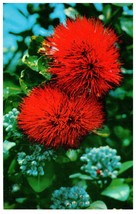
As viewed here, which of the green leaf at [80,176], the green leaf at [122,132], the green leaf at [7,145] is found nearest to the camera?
the green leaf at [7,145]

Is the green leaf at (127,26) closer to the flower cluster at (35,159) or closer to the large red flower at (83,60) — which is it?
the large red flower at (83,60)

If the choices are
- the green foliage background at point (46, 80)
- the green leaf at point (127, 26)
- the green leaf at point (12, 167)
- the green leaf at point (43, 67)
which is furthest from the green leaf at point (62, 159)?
the green leaf at point (127, 26)

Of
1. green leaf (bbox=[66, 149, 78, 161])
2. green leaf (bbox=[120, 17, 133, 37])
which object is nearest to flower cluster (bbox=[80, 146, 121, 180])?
green leaf (bbox=[66, 149, 78, 161])

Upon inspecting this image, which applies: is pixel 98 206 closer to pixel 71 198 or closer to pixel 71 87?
pixel 71 198

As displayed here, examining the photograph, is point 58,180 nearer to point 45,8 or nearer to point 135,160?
point 135,160

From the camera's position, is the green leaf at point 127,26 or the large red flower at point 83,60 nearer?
the large red flower at point 83,60

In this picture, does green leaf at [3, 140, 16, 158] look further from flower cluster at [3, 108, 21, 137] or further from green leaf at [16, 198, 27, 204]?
green leaf at [16, 198, 27, 204]
